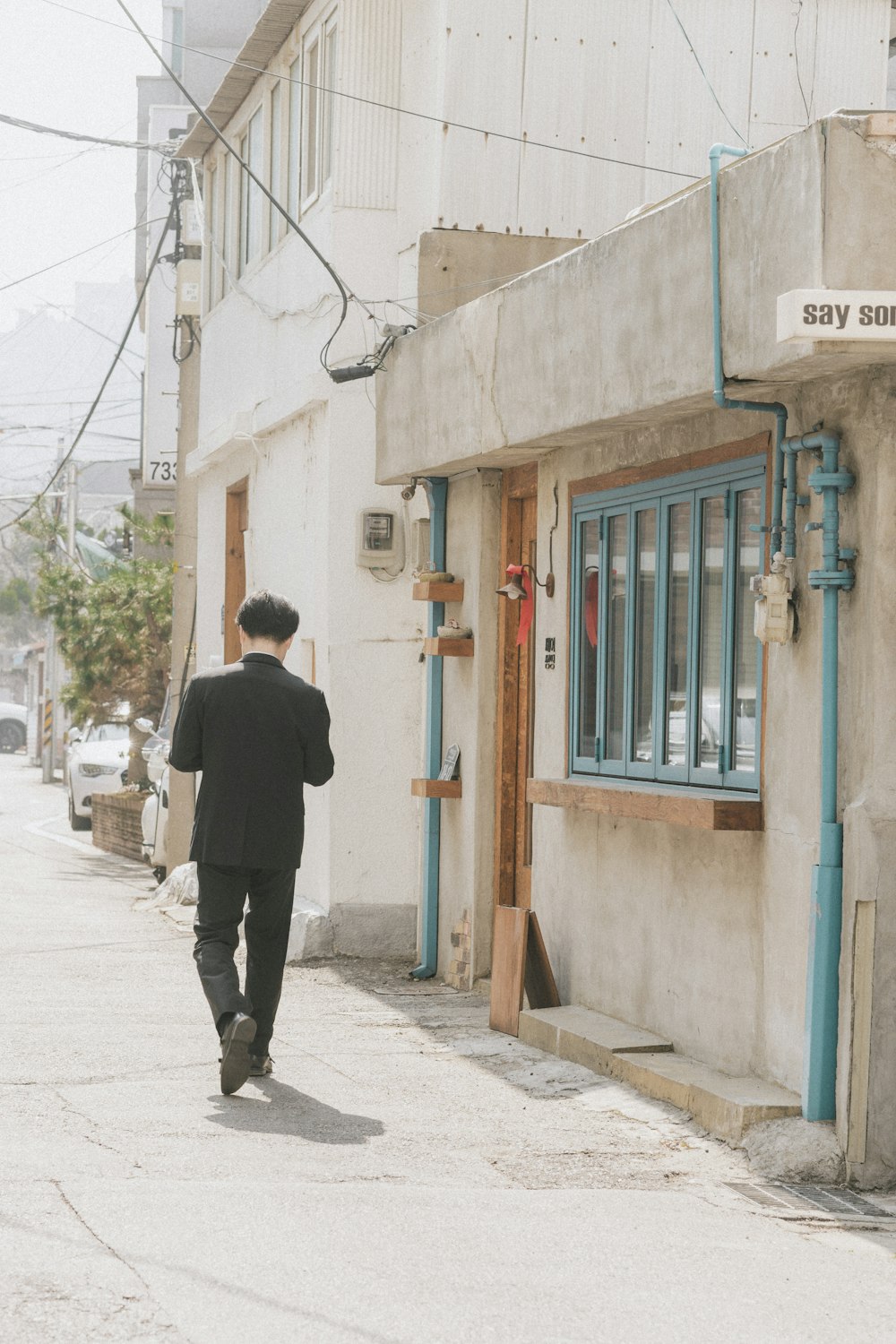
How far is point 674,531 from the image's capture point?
27.1ft

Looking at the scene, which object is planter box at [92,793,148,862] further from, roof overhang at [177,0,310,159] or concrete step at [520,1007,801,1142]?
concrete step at [520,1007,801,1142]

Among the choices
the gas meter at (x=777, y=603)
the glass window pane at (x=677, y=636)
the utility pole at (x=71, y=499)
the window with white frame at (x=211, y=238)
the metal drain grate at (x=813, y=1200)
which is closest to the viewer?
the metal drain grate at (x=813, y=1200)

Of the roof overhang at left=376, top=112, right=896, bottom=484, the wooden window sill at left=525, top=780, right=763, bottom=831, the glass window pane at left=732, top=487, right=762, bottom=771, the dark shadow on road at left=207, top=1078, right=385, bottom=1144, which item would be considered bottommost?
the dark shadow on road at left=207, top=1078, right=385, bottom=1144

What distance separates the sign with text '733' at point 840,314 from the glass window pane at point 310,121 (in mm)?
7140

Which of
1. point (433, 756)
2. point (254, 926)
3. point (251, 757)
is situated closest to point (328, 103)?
point (433, 756)

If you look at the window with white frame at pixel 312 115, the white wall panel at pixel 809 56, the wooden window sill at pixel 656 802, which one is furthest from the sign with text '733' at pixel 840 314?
the window with white frame at pixel 312 115

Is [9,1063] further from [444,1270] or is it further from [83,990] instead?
[444,1270]

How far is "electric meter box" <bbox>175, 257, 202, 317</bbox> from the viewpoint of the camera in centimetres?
1673

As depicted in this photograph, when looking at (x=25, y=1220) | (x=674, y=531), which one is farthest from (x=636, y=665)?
(x=25, y=1220)

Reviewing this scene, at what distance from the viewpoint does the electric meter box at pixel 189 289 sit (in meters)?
16.7

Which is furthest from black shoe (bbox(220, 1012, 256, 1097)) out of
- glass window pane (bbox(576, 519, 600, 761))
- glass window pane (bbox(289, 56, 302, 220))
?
glass window pane (bbox(289, 56, 302, 220))

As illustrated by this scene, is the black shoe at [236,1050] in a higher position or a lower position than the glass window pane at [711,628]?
lower

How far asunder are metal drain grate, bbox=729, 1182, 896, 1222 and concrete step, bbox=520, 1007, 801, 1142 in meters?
0.45

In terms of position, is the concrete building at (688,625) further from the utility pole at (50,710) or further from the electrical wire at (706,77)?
the utility pole at (50,710)
